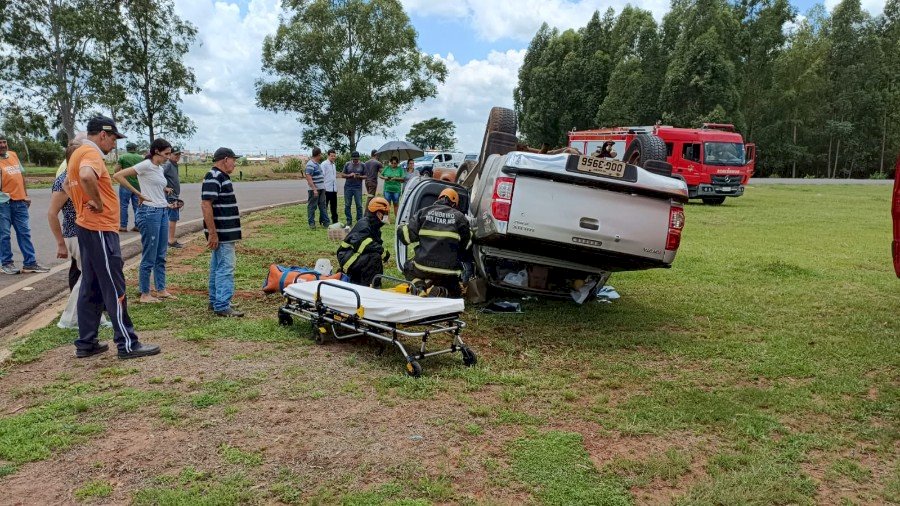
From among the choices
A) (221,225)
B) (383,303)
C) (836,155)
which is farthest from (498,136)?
(836,155)

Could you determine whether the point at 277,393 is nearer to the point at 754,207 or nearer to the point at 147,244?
the point at 147,244

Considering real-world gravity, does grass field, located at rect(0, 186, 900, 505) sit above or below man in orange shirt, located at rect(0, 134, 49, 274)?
below

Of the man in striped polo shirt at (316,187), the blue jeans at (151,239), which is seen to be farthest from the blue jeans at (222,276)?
the man in striped polo shirt at (316,187)

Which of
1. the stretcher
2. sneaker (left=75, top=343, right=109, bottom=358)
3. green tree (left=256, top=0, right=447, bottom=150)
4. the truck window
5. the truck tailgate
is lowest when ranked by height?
sneaker (left=75, top=343, right=109, bottom=358)

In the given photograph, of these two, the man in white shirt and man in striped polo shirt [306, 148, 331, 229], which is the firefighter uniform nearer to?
man in striped polo shirt [306, 148, 331, 229]

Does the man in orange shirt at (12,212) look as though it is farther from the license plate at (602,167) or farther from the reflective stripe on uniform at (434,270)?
the license plate at (602,167)

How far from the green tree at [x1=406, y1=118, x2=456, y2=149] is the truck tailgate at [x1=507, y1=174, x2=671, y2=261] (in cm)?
7020

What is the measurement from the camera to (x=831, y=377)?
5023 mm

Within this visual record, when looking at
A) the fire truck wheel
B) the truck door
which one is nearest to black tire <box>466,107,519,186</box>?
the truck door

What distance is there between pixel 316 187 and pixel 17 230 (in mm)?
5681

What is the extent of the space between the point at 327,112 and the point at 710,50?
27.6m

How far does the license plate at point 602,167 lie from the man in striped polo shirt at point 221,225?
11.1 ft

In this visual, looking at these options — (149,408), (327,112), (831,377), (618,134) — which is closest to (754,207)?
(618,134)

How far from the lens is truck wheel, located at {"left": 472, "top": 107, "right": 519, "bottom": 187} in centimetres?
884
